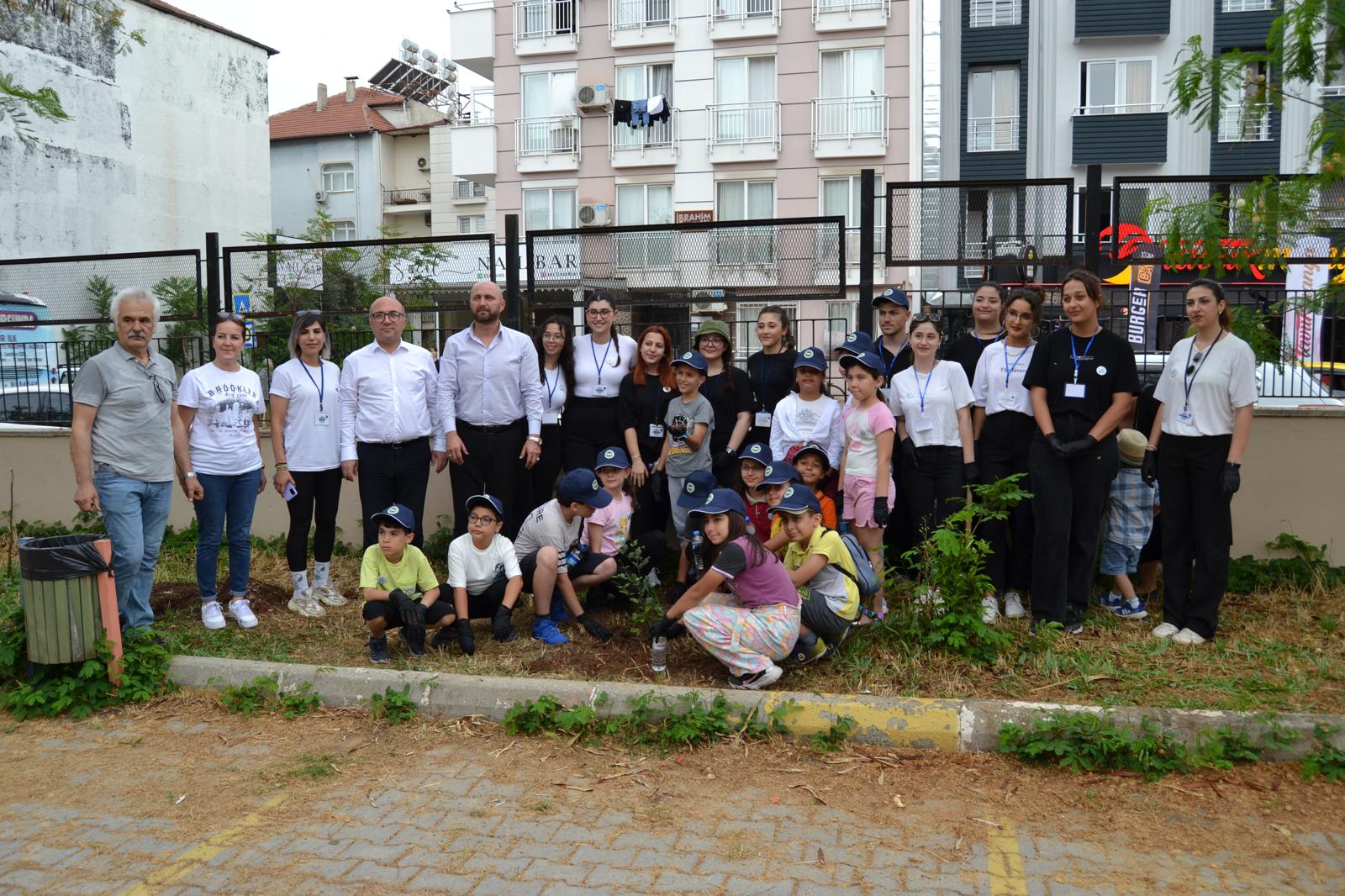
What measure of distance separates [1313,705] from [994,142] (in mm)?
24570

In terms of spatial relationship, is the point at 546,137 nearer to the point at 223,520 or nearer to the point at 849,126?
the point at 849,126

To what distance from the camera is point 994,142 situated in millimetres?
27438

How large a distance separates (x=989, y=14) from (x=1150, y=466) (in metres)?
24.1

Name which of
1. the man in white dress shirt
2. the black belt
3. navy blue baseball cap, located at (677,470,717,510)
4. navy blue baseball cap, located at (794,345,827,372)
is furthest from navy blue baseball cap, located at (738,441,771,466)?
the man in white dress shirt

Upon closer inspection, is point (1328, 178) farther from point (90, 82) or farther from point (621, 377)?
point (90, 82)

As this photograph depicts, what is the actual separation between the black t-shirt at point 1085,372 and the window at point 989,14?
23718mm

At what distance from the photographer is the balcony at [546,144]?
97.7ft

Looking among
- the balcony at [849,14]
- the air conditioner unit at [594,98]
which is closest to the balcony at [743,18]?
the balcony at [849,14]

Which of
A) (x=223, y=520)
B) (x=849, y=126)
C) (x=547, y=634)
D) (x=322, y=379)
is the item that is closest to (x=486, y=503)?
(x=547, y=634)

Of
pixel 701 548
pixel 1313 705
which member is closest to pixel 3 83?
pixel 701 548

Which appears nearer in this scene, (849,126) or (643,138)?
(849,126)

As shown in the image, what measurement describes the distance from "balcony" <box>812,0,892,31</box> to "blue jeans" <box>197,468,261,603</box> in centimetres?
2366

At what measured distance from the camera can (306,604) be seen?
7.43 m

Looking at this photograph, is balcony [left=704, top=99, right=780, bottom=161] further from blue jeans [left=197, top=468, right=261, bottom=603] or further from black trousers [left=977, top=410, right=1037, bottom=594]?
blue jeans [left=197, top=468, right=261, bottom=603]
